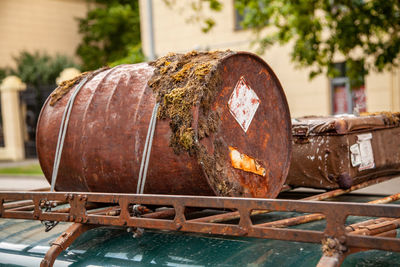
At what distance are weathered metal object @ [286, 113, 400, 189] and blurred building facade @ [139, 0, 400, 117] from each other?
8819 mm

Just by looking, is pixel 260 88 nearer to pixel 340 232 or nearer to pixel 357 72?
pixel 340 232

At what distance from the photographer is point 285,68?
16.1m

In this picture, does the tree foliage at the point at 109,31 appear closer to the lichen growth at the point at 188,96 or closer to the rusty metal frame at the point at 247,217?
the lichen growth at the point at 188,96

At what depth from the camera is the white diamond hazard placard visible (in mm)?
2564

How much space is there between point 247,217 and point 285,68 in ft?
48.1

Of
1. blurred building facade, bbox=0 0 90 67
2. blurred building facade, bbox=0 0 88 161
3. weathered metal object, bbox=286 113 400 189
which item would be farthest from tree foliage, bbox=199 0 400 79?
blurred building facade, bbox=0 0 90 67

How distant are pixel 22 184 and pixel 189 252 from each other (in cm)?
1213

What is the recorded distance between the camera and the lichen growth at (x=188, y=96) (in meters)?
2.36

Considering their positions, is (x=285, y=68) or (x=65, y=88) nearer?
(x=65, y=88)

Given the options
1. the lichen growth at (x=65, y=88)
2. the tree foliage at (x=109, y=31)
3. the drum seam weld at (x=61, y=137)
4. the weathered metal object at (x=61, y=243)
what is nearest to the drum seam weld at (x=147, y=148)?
the weathered metal object at (x=61, y=243)

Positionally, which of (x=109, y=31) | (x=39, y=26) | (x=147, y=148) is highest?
(x=39, y=26)

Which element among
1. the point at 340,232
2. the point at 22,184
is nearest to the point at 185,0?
the point at 22,184

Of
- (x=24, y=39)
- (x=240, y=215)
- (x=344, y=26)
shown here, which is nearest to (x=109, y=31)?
(x=24, y=39)

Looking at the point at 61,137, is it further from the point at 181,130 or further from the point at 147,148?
the point at 181,130
